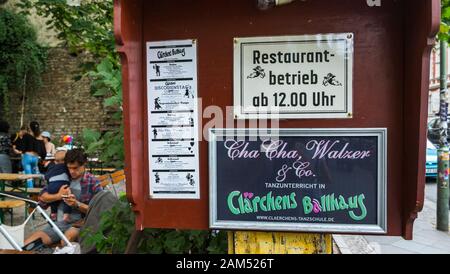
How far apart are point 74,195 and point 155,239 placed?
1.82 m

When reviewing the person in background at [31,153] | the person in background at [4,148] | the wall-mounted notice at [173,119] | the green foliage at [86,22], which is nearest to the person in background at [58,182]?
the green foliage at [86,22]

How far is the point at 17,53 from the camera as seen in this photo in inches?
477

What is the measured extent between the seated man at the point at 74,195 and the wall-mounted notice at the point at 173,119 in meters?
2.18

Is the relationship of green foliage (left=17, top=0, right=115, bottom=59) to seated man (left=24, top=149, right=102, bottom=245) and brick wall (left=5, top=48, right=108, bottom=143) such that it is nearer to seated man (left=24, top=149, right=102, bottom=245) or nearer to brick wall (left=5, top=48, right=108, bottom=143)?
seated man (left=24, top=149, right=102, bottom=245)

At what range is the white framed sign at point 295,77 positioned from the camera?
6.20ft

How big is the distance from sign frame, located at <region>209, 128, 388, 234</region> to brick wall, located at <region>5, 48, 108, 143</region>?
10.9 m

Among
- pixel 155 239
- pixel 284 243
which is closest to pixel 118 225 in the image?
pixel 155 239

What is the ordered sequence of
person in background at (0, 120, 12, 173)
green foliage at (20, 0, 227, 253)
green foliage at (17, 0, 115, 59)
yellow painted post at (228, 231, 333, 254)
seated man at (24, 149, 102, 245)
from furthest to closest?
person in background at (0, 120, 12, 173), seated man at (24, 149, 102, 245), green foliage at (17, 0, 115, 59), green foliage at (20, 0, 227, 253), yellow painted post at (228, 231, 333, 254)

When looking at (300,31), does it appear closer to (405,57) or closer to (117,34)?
(405,57)

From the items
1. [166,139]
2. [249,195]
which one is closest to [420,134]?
[249,195]

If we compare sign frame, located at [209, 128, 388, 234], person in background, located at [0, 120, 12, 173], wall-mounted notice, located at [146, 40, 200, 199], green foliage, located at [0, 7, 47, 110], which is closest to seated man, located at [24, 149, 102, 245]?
wall-mounted notice, located at [146, 40, 200, 199]

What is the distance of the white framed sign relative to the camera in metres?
1.89

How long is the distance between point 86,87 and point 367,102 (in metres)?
11.6

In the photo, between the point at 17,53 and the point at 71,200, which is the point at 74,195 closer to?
the point at 71,200
